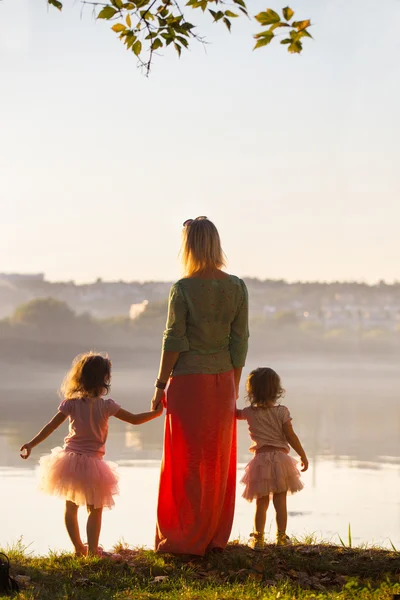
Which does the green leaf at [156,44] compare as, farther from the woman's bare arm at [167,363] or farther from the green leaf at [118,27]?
the woman's bare arm at [167,363]

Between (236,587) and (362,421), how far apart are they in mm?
17438

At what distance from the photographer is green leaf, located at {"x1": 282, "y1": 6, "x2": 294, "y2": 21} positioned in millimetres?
4780

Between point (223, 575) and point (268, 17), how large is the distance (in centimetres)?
281

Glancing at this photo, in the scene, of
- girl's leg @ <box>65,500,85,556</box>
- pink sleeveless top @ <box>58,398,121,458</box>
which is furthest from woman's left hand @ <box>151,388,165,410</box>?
girl's leg @ <box>65,500,85,556</box>

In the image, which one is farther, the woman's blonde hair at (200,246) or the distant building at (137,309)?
the distant building at (137,309)

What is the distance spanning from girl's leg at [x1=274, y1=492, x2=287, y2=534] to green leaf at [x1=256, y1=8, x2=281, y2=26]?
8.62ft

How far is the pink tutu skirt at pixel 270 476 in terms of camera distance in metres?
5.64

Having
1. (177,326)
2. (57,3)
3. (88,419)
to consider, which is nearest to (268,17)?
(57,3)

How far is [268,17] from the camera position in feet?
15.8

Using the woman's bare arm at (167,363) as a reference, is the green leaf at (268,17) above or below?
above

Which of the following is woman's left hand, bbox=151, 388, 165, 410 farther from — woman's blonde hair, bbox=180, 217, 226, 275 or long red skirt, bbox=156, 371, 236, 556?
woman's blonde hair, bbox=180, 217, 226, 275

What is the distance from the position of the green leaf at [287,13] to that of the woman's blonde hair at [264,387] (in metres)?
1.95

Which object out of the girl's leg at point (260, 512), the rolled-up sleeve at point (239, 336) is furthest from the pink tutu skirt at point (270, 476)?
A: the rolled-up sleeve at point (239, 336)

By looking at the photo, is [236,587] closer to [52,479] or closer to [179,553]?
[179,553]
